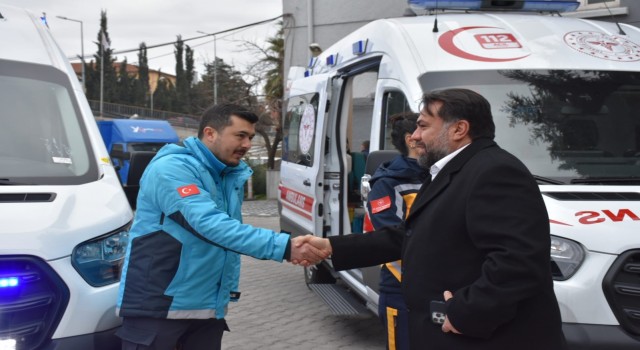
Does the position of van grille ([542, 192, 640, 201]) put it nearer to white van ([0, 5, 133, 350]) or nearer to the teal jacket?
the teal jacket

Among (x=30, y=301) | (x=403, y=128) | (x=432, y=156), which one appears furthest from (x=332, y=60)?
(x=432, y=156)

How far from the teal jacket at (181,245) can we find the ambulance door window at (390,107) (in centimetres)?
215

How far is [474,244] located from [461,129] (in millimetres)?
431

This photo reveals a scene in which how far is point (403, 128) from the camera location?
4047 mm

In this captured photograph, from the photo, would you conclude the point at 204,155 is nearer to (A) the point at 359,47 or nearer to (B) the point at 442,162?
(B) the point at 442,162

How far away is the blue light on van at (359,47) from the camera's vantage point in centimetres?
589

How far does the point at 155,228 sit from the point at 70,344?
30.2 inches

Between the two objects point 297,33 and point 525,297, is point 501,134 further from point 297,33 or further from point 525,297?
point 297,33

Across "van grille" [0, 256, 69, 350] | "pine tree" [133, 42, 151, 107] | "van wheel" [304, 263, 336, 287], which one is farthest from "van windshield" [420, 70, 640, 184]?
"pine tree" [133, 42, 151, 107]

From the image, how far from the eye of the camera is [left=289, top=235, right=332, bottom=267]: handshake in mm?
3293

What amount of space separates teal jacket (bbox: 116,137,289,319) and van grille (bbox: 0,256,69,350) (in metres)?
0.43

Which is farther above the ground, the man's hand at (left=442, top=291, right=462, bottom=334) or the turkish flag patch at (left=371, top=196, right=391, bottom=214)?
the turkish flag patch at (left=371, top=196, right=391, bottom=214)

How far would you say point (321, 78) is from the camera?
6859 millimetres

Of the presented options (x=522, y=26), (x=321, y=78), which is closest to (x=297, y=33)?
(x=321, y=78)
